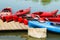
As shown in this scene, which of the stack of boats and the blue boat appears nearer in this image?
the blue boat

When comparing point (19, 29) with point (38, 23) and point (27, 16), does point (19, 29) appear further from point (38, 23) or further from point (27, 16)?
point (27, 16)

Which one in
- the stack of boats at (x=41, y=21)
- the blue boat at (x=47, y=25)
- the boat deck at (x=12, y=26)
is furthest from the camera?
the boat deck at (x=12, y=26)

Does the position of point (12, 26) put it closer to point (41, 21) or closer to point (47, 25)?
point (41, 21)

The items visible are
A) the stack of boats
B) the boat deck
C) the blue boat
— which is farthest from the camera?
the boat deck

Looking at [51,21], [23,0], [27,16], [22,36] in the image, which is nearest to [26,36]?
[22,36]

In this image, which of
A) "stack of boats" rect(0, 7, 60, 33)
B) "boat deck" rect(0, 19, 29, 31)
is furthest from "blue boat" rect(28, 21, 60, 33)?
"boat deck" rect(0, 19, 29, 31)

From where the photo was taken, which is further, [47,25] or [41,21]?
[41,21]

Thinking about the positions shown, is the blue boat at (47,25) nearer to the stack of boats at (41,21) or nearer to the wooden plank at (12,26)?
the stack of boats at (41,21)

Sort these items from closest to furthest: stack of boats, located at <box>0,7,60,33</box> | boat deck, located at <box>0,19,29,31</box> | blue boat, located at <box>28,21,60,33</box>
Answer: blue boat, located at <box>28,21,60,33</box> → stack of boats, located at <box>0,7,60,33</box> → boat deck, located at <box>0,19,29,31</box>

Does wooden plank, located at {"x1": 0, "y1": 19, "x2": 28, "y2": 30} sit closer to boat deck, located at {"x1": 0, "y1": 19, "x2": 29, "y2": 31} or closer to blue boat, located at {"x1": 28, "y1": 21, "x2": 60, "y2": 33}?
boat deck, located at {"x1": 0, "y1": 19, "x2": 29, "y2": 31}

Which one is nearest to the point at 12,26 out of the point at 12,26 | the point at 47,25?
the point at 12,26

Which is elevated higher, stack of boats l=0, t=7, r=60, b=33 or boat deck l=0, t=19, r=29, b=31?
stack of boats l=0, t=7, r=60, b=33

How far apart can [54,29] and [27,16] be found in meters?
2.71

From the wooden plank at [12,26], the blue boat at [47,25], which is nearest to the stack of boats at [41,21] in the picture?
the blue boat at [47,25]
